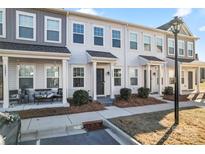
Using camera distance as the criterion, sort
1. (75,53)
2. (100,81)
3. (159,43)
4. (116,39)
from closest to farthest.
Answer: (75,53) < (100,81) < (116,39) < (159,43)

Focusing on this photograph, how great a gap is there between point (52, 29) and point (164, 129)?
8989mm

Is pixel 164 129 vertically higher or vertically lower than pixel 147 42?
lower

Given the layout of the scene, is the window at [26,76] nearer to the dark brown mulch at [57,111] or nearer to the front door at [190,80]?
the dark brown mulch at [57,111]

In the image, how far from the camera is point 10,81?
10031mm

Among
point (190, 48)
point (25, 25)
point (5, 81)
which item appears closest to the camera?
point (5, 81)

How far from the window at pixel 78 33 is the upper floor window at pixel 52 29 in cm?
104

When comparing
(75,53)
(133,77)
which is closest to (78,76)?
(75,53)

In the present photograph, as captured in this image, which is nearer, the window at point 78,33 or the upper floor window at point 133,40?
the window at point 78,33

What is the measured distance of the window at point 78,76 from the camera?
38.3ft

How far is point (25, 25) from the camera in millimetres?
10211

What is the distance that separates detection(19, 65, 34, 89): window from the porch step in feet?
16.7

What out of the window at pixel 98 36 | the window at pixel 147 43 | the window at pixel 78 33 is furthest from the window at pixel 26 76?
the window at pixel 147 43

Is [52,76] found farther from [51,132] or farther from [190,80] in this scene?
[190,80]
